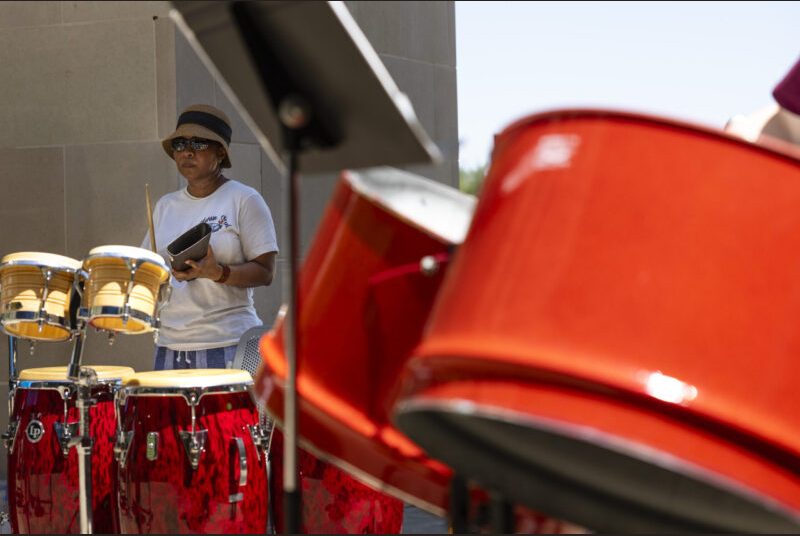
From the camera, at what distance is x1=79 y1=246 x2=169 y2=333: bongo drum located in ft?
10.4

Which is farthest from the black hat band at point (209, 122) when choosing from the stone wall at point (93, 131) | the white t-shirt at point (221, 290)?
the stone wall at point (93, 131)

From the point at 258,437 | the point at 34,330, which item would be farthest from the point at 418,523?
the point at 34,330

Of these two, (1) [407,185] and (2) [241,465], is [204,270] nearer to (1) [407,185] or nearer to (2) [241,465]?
(2) [241,465]

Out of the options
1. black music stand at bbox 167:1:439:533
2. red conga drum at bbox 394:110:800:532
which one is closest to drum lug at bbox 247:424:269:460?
black music stand at bbox 167:1:439:533

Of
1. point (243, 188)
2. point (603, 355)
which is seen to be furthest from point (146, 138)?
point (603, 355)

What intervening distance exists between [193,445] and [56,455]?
0.71 meters

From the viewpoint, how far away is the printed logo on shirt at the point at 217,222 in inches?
150

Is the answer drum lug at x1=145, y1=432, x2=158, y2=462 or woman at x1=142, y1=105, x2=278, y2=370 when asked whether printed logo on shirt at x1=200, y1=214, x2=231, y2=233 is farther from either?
drum lug at x1=145, y1=432, x2=158, y2=462

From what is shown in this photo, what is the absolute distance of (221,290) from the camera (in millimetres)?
3775

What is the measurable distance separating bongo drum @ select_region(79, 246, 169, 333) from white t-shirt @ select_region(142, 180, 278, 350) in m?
0.50

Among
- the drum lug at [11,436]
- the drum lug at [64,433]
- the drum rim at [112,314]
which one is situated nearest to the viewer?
the drum rim at [112,314]

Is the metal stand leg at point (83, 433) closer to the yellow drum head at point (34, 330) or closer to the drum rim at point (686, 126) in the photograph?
the yellow drum head at point (34, 330)

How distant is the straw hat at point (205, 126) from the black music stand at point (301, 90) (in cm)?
196

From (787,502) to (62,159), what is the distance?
462cm
